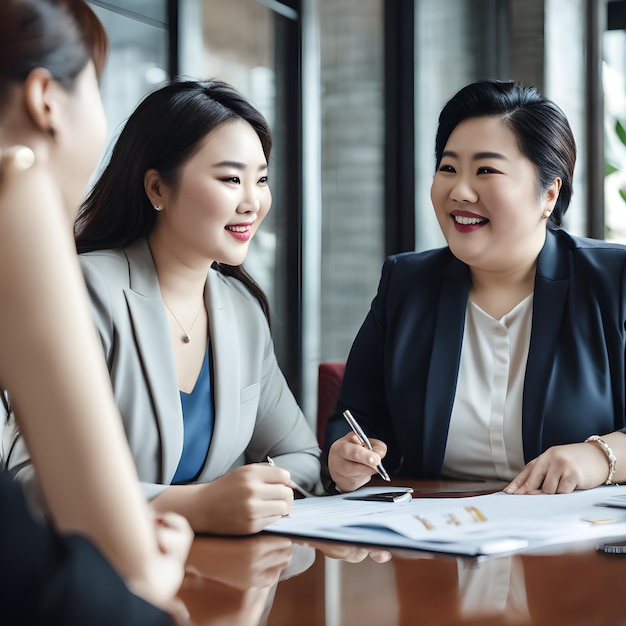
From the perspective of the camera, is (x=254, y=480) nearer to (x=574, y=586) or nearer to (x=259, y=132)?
(x=574, y=586)

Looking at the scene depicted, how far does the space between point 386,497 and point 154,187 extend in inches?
30.8

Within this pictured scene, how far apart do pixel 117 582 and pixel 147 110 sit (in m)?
1.33

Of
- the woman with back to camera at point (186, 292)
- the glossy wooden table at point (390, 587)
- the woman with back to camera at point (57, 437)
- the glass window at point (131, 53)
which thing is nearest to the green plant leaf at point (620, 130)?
the glass window at point (131, 53)

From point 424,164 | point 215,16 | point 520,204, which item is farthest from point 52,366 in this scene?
point 424,164

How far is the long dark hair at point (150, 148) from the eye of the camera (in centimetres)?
171

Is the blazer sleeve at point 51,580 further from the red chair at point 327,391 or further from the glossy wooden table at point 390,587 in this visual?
the red chair at point 327,391

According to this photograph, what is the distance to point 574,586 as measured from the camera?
98cm

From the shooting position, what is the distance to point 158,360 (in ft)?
5.26

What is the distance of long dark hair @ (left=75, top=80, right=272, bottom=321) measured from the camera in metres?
1.71

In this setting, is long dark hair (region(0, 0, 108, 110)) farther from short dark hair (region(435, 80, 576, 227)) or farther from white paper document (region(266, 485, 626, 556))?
short dark hair (region(435, 80, 576, 227))

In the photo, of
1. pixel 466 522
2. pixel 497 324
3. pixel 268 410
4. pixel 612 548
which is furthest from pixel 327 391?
pixel 612 548

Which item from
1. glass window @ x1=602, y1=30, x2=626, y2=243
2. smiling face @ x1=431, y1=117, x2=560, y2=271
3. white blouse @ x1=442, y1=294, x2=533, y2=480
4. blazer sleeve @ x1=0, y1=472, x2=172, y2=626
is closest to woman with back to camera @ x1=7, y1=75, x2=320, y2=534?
white blouse @ x1=442, y1=294, x2=533, y2=480

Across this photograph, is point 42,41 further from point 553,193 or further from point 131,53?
point 131,53

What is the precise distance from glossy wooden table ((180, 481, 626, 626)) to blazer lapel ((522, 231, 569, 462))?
0.64 meters
